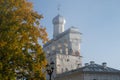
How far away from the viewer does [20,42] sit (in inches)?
1161

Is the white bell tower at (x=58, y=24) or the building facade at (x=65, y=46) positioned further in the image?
the white bell tower at (x=58, y=24)

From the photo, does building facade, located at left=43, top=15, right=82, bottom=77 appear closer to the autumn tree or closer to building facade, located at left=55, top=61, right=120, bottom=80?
building facade, located at left=55, top=61, right=120, bottom=80

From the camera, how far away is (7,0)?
103ft

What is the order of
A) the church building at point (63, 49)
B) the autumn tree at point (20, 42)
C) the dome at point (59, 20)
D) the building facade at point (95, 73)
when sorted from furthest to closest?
the dome at point (59, 20) < the church building at point (63, 49) < the building facade at point (95, 73) < the autumn tree at point (20, 42)

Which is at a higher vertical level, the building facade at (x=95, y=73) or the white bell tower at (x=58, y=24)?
the white bell tower at (x=58, y=24)

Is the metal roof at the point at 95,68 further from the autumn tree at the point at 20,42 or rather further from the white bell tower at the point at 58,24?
the autumn tree at the point at 20,42

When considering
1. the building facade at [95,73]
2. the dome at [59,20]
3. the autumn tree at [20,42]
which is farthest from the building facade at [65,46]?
the autumn tree at [20,42]

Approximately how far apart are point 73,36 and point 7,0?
68.3 meters


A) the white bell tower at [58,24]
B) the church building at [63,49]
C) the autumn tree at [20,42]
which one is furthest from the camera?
the white bell tower at [58,24]

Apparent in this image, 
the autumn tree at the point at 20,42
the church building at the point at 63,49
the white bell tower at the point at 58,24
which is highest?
the white bell tower at the point at 58,24

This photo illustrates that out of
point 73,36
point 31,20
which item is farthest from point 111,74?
point 31,20

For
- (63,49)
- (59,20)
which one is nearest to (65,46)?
(63,49)

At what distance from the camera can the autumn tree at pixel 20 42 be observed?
28.7m

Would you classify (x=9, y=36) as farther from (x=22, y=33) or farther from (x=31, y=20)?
(x=31, y=20)
